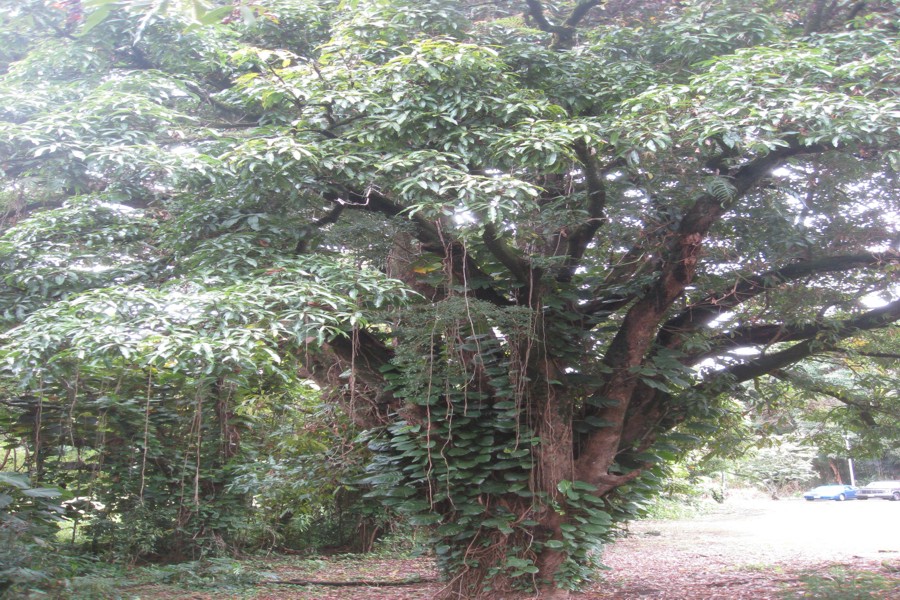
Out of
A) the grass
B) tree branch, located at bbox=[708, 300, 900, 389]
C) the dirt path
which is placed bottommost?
the dirt path

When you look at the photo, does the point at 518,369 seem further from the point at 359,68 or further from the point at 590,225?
the point at 359,68

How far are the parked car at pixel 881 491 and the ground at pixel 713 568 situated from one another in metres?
9.63

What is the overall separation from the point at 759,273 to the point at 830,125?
1917mm

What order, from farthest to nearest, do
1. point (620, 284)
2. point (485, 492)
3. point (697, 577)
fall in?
point (697, 577), point (620, 284), point (485, 492)

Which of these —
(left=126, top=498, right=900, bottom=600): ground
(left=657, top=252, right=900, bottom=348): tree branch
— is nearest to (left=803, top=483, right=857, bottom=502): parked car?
(left=126, top=498, right=900, bottom=600): ground

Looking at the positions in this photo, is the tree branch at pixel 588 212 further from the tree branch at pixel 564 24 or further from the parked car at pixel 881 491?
the parked car at pixel 881 491

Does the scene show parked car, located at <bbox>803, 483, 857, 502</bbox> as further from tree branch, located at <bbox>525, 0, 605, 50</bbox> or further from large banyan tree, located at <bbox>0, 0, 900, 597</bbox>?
tree branch, located at <bbox>525, 0, 605, 50</bbox>

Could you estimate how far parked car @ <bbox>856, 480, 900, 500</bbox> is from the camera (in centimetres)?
2364

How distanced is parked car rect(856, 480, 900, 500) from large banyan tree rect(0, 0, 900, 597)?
20.7 m

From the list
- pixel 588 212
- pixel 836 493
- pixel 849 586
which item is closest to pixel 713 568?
pixel 849 586

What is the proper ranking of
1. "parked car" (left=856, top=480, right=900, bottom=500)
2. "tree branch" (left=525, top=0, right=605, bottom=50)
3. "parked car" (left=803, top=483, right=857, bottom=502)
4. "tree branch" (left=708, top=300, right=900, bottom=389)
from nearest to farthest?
"tree branch" (left=708, top=300, right=900, bottom=389) → "tree branch" (left=525, top=0, right=605, bottom=50) → "parked car" (left=856, top=480, right=900, bottom=500) → "parked car" (left=803, top=483, right=857, bottom=502)

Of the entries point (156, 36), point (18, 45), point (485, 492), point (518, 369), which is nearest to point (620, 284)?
point (518, 369)

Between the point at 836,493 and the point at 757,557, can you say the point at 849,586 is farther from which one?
the point at 836,493

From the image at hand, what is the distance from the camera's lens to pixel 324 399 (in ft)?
27.6
